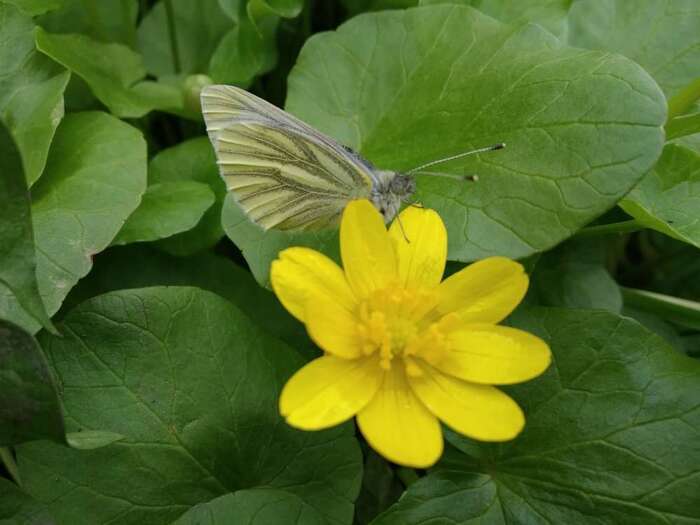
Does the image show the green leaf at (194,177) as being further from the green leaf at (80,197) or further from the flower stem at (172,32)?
the flower stem at (172,32)

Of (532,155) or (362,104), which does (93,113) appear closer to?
(362,104)

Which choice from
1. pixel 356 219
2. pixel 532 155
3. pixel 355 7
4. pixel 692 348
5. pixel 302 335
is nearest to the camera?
pixel 356 219

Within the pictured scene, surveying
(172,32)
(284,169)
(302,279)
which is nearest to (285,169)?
(284,169)

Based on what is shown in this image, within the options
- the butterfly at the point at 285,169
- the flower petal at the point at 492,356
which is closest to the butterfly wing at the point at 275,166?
the butterfly at the point at 285,169

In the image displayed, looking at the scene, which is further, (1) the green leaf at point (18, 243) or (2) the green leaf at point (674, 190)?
(2) the green leaf at point (674, 190)

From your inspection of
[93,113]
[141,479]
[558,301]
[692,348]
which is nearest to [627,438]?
[558,301]

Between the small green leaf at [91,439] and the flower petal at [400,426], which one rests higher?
the flower petal at [400,426]
